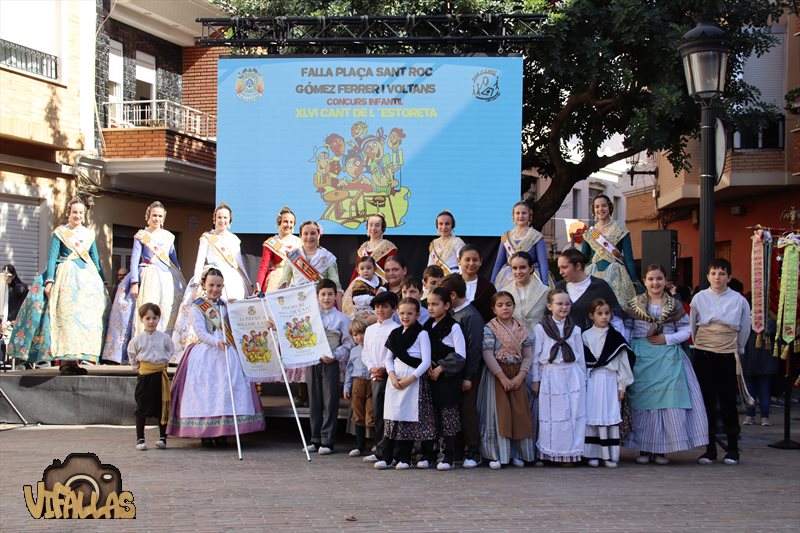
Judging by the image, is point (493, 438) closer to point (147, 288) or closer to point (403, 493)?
point (403, 493)

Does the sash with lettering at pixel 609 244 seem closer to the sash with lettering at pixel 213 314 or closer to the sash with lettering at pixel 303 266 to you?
the sash with lettering at pixel 303 266


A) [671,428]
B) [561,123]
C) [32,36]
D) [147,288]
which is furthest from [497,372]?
[32,36]

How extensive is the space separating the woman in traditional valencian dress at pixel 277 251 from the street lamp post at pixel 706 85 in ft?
14.1

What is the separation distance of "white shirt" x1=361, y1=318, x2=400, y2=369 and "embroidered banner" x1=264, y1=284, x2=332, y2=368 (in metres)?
0.52

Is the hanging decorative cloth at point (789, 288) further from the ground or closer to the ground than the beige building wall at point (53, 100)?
closer to the ground

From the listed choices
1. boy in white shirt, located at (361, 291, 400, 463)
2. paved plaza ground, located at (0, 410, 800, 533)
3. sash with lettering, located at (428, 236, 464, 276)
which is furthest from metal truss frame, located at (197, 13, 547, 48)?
paved plaza ground, located at (0, 410, 800, 533)

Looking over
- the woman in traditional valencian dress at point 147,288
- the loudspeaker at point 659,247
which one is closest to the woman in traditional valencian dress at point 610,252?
the loudspeaker at point 659,247

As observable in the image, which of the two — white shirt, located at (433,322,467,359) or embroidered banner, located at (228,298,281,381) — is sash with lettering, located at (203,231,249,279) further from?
white shirt, located at (433,322,467,359)

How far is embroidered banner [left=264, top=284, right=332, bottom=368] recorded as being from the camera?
961 centimetres

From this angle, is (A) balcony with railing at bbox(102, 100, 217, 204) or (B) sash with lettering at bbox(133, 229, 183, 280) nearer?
(B) sash with lettering at bbox(133, 229, 183, 280)

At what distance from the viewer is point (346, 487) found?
7.92m

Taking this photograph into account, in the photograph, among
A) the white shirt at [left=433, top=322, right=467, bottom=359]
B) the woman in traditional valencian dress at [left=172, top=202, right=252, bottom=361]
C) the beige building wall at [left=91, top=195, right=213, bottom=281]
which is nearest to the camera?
the white shirt at [left=433, top=322, right=467, bottom=359]

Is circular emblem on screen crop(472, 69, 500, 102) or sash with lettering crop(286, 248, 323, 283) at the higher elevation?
circular emblem on screen crop(472, 69, 500, 102)

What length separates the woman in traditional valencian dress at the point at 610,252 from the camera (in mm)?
10961
